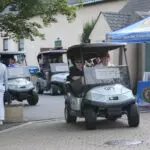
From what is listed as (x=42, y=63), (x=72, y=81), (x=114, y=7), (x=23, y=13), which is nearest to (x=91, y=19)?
(x=114, y=7)

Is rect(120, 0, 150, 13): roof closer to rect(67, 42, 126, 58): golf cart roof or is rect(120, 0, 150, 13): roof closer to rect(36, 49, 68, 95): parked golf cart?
rect(36, 49, 68, 95): parked golf cart

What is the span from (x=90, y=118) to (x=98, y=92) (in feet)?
2.11

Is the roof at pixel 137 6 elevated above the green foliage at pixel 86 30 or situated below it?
above

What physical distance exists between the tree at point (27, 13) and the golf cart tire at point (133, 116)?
4.46 metres

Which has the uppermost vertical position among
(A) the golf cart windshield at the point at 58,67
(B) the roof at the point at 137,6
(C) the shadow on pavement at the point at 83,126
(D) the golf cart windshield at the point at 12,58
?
(B) the roof at the point at 137,6

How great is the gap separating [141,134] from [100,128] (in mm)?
1435

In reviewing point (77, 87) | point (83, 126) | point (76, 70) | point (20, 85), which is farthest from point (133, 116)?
point (20, 85)

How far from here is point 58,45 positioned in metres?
35.2

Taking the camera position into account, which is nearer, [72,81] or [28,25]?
[72,81]

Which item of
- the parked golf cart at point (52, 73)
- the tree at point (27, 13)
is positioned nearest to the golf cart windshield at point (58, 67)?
the parked golf cart at point (52, 73)

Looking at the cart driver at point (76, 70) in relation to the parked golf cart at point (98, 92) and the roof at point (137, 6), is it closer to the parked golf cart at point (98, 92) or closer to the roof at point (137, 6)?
the parked golf cart at point (98, 92)

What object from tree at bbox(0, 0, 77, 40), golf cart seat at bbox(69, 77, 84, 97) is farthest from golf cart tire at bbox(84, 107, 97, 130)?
tree at bbox(0, 0, 77, 40)

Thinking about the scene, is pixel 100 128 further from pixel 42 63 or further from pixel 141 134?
pixel 42 63

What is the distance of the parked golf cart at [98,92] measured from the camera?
12227 mm
